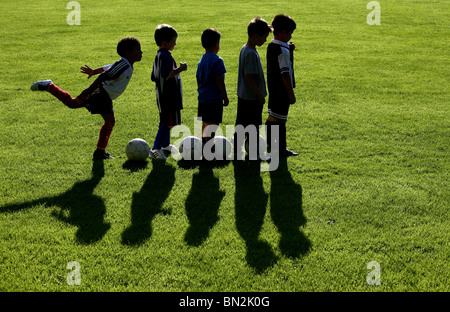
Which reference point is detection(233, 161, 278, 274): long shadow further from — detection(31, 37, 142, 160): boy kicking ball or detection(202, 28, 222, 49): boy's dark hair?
detection(31, 37, 142, 160): boy kicking ball

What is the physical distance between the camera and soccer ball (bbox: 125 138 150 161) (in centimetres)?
573

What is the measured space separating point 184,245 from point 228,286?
72 cm

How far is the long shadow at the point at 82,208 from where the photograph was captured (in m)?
4.12

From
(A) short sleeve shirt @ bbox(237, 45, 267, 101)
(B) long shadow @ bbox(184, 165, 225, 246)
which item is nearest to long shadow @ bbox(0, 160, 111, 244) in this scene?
(B) long shadow @ bbox(184, 165, 225, 246)

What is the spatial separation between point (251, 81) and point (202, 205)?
189 cm

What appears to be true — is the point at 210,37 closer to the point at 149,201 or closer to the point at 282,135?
the point at 282,135

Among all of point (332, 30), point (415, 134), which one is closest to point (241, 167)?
point (415, 134)

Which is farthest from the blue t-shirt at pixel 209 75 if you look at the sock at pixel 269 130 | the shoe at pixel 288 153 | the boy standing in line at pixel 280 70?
the shoe at pixel 288 153

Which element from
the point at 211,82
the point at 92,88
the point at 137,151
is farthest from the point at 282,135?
the point at 92,88

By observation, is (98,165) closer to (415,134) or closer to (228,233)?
(228,233)

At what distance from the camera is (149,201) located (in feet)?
15.5

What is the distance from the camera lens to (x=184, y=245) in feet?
12.9

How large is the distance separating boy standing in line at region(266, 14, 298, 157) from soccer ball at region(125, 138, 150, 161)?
73.8 inches

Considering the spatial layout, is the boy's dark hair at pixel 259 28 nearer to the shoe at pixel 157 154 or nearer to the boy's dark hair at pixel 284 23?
the boy's dark hair at pixel 284 23
